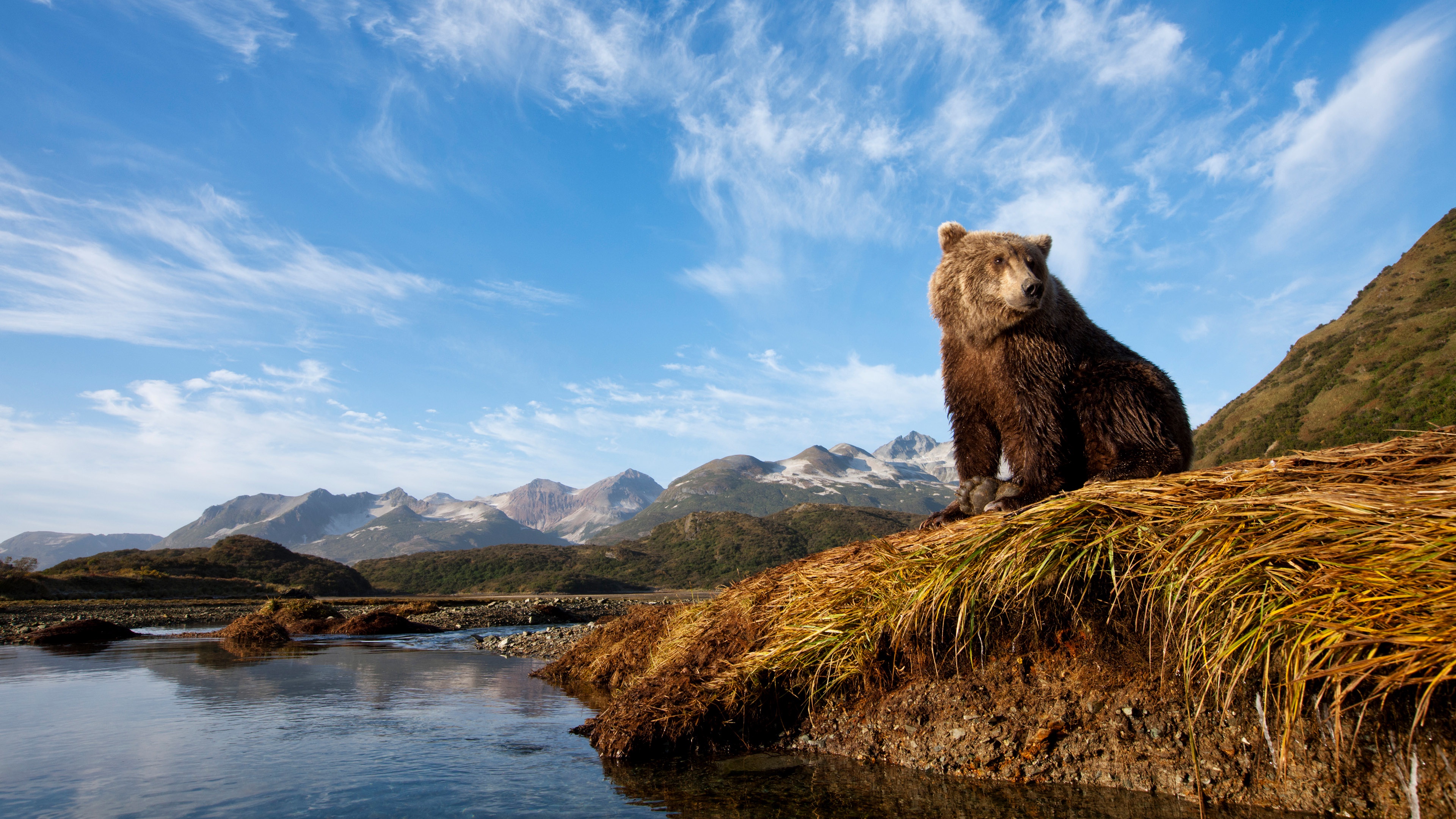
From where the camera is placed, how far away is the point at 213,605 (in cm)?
3509

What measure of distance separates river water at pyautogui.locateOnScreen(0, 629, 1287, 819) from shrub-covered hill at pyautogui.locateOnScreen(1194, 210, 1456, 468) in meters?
47.2

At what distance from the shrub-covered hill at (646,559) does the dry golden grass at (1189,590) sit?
80.0 metres

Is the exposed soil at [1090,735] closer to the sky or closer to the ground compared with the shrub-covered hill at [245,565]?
closer to the ground

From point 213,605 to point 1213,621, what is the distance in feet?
145

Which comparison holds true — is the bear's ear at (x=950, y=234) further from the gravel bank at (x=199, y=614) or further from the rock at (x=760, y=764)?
the gravel bank at (x=199, y=614)

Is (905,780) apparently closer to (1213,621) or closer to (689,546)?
(1213,621)

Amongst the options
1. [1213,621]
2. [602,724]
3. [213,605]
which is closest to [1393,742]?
[1213,621]

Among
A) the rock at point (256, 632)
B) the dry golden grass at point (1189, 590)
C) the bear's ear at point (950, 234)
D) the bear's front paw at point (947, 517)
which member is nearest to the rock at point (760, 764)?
the dry golden grass at point (1189, 590)

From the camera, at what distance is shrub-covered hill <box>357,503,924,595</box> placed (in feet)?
302

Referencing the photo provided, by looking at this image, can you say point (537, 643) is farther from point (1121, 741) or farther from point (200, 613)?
point (200, 613)

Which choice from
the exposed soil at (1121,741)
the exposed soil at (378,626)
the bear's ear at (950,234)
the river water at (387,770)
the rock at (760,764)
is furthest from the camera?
the exposed soil at (378,626)

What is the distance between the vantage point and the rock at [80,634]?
15.3 metres

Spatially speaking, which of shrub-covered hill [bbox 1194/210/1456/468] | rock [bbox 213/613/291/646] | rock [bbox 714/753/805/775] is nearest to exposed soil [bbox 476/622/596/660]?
rock [bbox 213/613/291/646]

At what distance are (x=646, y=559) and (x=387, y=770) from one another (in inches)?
4301
